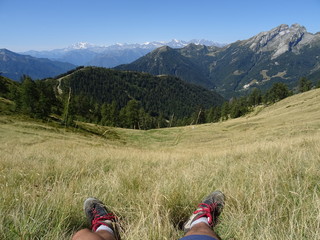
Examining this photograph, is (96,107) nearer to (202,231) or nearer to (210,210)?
(210,210)

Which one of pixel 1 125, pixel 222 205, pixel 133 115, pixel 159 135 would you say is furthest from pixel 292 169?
pixel 133 115

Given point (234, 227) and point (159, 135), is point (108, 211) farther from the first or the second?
point (159, 135)

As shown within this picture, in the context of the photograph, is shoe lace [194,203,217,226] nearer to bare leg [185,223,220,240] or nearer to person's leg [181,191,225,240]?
person's leg [181,191,225,240]

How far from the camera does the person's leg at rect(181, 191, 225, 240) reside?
1786 millimetres

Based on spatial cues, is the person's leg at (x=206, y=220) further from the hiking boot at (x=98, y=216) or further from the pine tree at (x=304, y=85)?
the pine tree at (x=304, y=85)

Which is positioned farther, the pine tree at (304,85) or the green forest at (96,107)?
the pine tree at (304,85)

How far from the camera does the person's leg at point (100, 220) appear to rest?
1.94 m

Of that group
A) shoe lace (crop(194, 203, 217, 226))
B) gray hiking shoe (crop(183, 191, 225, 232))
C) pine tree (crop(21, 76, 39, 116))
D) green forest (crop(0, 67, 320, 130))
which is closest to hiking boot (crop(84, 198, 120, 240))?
gray hiking shoe (crop(183, 191, 225, 232))

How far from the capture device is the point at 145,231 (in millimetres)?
1773

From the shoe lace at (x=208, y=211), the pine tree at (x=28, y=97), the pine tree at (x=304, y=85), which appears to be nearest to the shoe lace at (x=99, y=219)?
the shoe lace at (x=208, y=211)

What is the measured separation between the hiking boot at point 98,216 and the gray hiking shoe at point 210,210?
2.47 ft

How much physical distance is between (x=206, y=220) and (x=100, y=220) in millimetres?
1146

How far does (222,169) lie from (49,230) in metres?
3.02

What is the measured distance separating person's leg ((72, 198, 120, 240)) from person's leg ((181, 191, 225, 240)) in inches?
29.0
